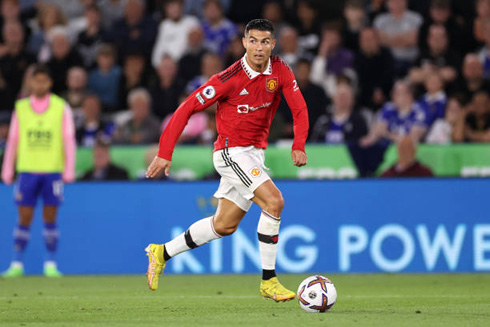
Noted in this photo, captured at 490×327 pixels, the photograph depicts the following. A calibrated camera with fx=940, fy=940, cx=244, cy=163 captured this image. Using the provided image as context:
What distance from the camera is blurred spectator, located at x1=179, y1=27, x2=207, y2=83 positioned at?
14.2 metres

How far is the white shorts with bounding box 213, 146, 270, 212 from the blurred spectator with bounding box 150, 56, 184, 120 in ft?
20.7

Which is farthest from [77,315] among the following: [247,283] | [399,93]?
[399,93]

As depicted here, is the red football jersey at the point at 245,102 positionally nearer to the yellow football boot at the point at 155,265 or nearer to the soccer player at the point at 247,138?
the soccer player at the point at 247,138

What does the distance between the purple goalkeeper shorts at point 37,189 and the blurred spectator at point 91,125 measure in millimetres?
2566

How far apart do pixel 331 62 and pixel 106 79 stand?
11.5 feet

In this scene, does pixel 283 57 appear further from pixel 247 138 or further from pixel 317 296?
pixel 317 296

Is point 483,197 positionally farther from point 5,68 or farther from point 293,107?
point 5,68

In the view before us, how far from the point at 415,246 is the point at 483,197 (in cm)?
95

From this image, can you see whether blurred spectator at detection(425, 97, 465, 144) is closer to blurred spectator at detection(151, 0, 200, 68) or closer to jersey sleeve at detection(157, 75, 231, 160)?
blurred spectator at detection(151, 0, 200, 68)

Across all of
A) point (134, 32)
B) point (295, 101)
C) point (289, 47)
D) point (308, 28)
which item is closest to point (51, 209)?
point (295, 101)

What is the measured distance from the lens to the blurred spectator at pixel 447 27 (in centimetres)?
1375

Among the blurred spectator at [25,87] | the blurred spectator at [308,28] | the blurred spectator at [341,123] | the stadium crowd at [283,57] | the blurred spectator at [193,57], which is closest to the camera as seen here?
the blurred spectator at [341,123]

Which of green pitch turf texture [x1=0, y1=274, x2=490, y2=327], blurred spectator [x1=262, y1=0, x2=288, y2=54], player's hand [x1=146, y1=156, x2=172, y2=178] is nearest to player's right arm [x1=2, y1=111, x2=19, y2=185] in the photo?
green pitch turf texture [x1=0, y1=274, x2=490, y2=327]

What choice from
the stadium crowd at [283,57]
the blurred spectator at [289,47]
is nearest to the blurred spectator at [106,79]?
the stadium crowd at [283,57]
